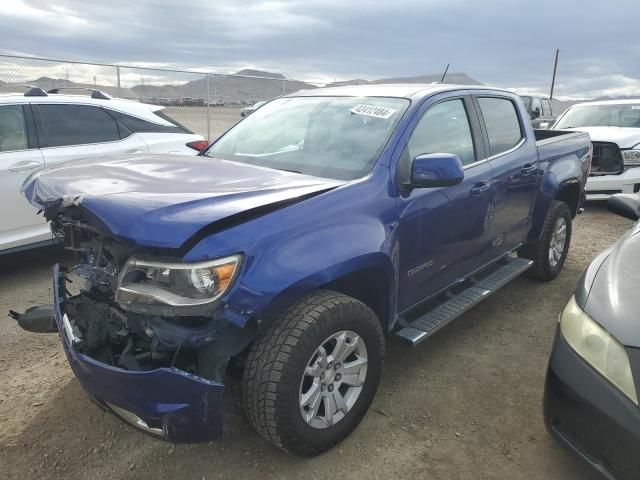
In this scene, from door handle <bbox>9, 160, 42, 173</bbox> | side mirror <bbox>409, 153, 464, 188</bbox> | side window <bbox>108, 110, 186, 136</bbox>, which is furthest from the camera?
side window <bbox>108, 110, 186, 136</bbox>

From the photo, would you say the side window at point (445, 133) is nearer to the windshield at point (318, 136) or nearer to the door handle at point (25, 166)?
the windshield at point (318, 136)

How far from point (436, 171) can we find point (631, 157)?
6.73 metres

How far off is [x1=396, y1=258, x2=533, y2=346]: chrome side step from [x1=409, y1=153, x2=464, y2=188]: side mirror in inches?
34.0

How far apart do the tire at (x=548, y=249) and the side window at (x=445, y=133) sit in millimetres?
1506

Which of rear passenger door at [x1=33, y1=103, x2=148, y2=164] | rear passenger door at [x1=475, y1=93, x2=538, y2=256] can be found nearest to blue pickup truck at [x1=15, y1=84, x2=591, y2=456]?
rear passenger door at [x1=475, y1=93, x2=538, y2=256]

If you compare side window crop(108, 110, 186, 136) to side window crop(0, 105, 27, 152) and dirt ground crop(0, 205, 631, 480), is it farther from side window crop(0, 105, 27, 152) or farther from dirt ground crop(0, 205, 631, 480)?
dirt ground crop(0, 205, 631, 480)

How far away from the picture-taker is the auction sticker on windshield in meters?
3.13

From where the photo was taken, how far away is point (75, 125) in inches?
203

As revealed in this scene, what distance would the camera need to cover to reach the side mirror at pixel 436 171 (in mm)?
2692

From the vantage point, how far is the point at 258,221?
7.26 feet

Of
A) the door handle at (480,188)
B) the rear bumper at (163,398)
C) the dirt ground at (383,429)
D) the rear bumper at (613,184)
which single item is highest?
the door handle at (480,188)

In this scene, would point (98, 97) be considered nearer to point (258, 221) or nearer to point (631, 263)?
point (258, 221)

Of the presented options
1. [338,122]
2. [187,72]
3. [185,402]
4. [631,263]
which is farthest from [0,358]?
[187,72]

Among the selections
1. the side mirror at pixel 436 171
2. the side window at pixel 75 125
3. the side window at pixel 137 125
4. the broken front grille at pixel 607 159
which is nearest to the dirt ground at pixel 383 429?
the side mirror at pixel 436 171
